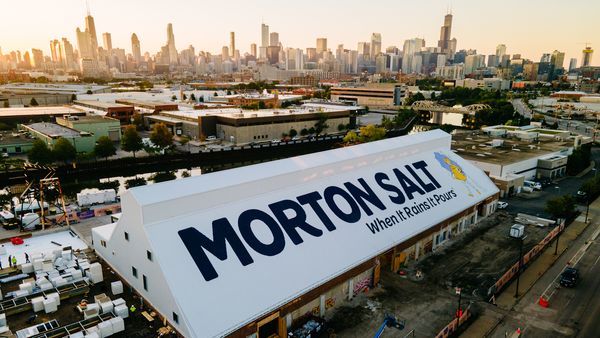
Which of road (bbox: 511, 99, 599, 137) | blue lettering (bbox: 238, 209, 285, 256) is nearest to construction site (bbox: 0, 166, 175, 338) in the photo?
blue lettering (bbox: 238, 209, 285, 256)

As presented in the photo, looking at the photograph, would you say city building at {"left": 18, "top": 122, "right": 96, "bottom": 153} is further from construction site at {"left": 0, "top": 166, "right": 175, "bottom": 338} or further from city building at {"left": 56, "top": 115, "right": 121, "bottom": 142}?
construction site at {"left": 0, "top": 166, "right": 175, "bottom": 338}

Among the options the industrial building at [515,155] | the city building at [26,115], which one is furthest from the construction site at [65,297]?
the city building at [26,115]

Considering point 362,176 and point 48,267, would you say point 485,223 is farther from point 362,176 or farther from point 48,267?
point 48,267

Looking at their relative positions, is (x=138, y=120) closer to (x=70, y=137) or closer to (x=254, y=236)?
(x=70, y=137)

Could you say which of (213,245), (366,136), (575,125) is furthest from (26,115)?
(575,125)

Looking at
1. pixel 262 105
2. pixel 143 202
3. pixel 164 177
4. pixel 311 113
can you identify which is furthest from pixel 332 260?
pixel 262 105

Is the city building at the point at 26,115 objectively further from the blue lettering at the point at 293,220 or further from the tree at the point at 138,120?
the blue lettering at the point at 293,220
